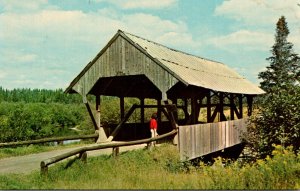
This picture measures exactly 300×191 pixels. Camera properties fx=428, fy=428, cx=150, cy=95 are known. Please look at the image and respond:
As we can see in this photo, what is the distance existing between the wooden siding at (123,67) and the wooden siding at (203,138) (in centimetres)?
208

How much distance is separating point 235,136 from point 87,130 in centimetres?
1576

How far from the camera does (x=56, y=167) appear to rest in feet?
40.3

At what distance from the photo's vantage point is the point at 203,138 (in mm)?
18969

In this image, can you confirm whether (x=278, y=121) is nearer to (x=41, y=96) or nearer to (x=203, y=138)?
(x=203, y=138)

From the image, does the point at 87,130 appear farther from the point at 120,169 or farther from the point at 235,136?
the point at 120,169

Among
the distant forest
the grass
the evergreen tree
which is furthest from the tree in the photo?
the distant forest

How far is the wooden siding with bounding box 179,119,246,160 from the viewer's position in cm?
1697

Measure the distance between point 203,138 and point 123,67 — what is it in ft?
15.5

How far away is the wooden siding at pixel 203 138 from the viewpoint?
16969 millimetres

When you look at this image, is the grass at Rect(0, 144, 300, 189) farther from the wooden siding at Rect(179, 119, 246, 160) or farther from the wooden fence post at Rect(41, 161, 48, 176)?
the wooden siding at Rect(179, 119, 246, 160)

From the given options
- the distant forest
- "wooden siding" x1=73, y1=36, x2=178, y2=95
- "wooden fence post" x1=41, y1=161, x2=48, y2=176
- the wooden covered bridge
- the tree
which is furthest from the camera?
the distant forest

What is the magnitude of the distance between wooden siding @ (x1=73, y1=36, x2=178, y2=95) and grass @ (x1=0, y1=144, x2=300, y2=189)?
4.70 meters

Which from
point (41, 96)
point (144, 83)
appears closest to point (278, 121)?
point (144, 83)

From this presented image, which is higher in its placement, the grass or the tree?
the tree
